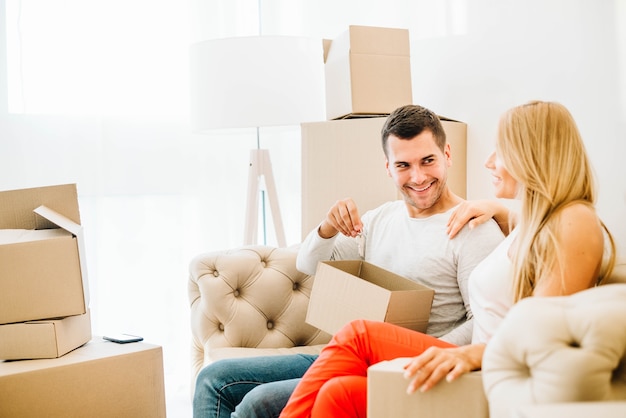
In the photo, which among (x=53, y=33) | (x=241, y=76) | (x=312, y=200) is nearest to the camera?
(x=312, y=200)

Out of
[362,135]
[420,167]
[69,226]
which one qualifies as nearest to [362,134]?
[362,135]

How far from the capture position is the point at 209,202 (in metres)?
3.24

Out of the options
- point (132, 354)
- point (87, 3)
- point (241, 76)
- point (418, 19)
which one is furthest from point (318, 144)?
point (87, 3)

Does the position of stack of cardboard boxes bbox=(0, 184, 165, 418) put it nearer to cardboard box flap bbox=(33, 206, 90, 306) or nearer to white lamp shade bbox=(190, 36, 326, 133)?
cardboard box flap bbox=(33, 206, 90, 306)

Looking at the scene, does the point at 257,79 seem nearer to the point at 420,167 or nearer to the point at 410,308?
the point at 420,167

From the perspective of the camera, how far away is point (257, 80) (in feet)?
8.26

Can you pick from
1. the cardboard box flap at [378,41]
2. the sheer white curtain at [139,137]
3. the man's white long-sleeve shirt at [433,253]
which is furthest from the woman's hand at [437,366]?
the sheer white curtain at [139,137]

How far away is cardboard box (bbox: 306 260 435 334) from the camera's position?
1523 millimetres

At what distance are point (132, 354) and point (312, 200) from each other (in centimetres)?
73

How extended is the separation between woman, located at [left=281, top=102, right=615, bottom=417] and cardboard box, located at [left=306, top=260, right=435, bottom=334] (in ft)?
0.30

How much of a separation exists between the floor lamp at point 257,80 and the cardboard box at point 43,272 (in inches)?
30.4

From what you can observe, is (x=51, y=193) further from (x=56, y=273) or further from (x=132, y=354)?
(x=132, y=354)

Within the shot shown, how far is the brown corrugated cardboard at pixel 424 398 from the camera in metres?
1.15

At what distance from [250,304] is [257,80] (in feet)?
2.69
